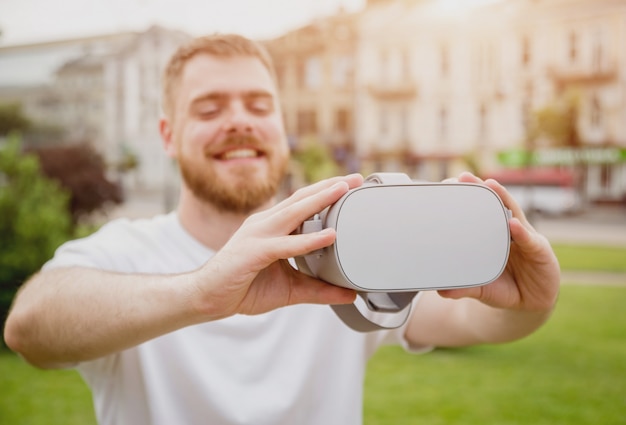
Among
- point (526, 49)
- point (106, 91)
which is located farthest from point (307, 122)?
point (526, 49)

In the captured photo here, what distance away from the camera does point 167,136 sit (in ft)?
4.68

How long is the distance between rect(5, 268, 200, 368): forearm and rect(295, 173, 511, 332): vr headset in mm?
222

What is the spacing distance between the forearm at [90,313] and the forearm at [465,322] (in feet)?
1.82

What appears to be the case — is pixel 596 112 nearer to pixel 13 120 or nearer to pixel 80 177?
pixel 80 177

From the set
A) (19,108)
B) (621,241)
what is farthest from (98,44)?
(621,241)

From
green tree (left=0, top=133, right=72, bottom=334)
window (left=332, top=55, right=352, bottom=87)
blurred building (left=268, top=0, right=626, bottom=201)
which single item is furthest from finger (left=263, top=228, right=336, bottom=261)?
window (left=332, top=55, right=352, bottom=87)

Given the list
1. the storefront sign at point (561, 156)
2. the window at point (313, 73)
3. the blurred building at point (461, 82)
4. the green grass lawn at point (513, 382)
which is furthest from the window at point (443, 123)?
the green grass lawn at point (513, 382)

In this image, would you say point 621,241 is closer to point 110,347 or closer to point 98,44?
point 110,347

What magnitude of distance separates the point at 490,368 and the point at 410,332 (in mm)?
3182

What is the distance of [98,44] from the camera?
65.2 ft

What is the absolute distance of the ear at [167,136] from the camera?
139 centimetres

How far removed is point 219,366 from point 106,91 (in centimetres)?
2159

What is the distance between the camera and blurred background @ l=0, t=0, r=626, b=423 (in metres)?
16.9

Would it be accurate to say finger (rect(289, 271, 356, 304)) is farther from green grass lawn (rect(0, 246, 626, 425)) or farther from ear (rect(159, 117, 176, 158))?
green grass lawn (rect(0, 246, 626, 425))
